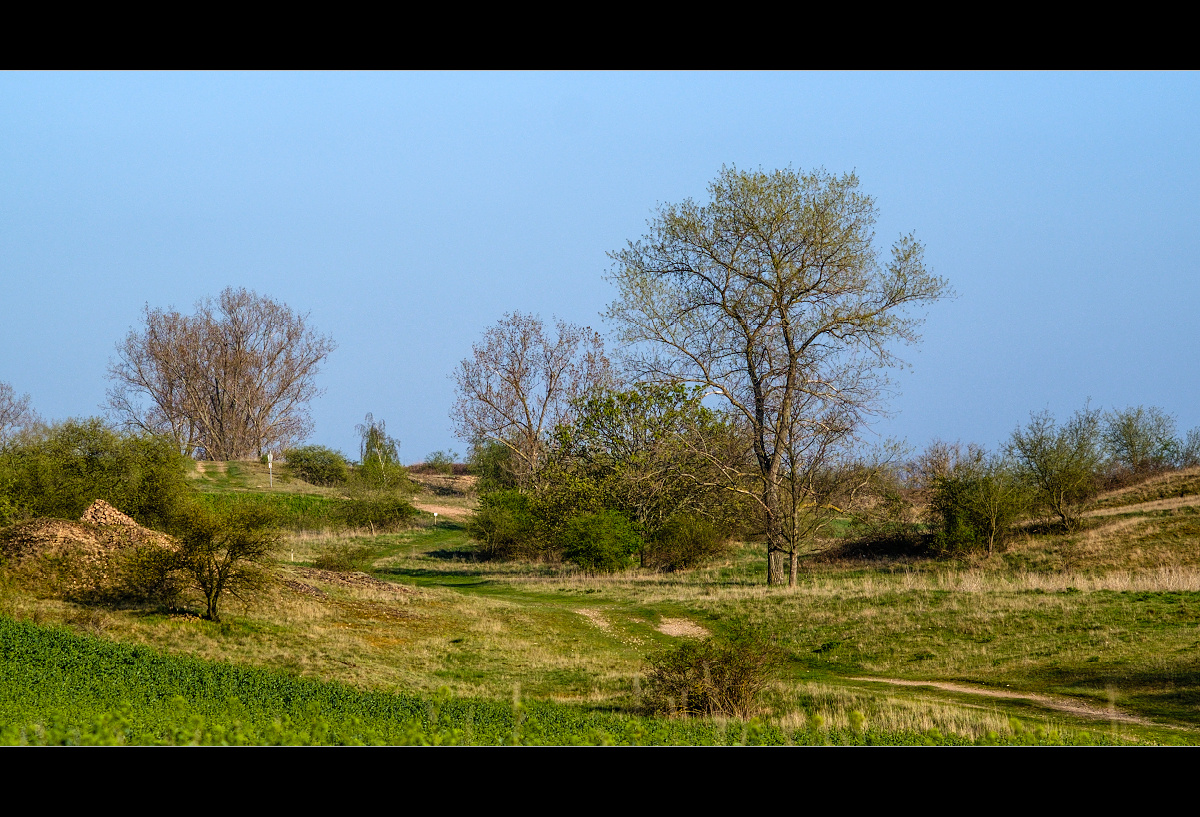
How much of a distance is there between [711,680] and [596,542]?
19.7 m

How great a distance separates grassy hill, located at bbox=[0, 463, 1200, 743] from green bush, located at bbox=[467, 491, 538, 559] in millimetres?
8362

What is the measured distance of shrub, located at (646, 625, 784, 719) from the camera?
12.2 m

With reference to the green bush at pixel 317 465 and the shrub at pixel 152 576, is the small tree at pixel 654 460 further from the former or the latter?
the green bush at pixel 317 465

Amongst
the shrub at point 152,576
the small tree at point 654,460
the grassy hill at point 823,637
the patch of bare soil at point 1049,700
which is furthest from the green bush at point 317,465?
the patch of bare soil at point 1049,700

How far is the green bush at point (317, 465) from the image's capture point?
69562 millimetres

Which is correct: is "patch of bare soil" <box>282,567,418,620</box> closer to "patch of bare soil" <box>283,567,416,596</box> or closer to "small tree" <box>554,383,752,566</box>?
"patch of bare soil" <box>283,567,416,596</box>

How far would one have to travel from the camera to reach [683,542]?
34.4 m

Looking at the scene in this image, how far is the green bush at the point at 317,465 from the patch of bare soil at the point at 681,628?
51.8m

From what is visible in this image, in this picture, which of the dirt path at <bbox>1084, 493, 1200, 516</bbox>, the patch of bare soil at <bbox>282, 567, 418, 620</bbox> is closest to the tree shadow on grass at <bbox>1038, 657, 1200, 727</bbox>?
the patch of bare soil at <bbox>282, 567, 418, 620</bbox>

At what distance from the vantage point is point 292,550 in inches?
1335

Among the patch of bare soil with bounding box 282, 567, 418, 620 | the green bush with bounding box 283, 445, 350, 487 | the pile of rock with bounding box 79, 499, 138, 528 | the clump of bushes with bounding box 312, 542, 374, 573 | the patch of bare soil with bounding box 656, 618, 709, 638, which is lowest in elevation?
the patch of bare soil with bounding box 656, 618, 709, 638

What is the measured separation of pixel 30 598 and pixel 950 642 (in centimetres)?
1793
